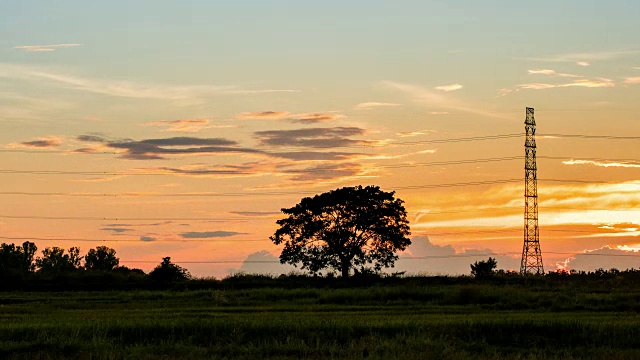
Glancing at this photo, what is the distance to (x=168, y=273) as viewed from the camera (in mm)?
87062

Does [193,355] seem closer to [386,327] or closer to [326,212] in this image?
[386,327]

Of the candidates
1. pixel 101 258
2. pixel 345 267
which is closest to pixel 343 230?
pixel 345 267

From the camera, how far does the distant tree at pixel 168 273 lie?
86750 millimetres

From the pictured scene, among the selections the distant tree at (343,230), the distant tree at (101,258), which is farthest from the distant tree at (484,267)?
the distant tree at (101,258)

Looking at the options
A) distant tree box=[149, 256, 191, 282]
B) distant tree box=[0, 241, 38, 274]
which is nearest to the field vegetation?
distant tree box=[149, 256, 191, 282]

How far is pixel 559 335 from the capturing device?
35000 mm

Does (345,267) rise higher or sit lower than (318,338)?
higher

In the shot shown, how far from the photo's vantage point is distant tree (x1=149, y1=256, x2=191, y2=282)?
285ft

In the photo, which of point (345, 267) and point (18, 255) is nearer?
point (345, 267)

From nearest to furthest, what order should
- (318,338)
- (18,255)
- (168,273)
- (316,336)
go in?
1. (318,338)
2. (316,336)
3. (168,273)
4. (18,255)

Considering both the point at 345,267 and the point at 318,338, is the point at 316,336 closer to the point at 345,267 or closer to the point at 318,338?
the point at 318,338

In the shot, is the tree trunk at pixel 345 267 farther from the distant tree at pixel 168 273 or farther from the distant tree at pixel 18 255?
the distant tree at pixel 18 255

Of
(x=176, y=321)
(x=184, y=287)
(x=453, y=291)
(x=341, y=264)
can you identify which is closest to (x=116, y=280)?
(x=184, y=287)

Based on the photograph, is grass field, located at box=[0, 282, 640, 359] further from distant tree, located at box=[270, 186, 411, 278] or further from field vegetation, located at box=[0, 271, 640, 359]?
distant tree, located at box=[270, 186, 411, 278]
